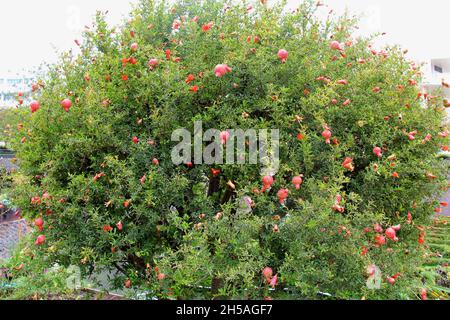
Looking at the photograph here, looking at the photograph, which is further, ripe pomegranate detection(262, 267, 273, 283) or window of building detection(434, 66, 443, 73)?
window of building detection(434, 66, 443, 73)

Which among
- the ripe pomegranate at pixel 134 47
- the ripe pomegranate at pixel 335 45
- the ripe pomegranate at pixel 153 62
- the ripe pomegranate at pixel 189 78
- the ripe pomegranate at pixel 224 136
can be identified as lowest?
the ripe pomegranate at pixel 224 136

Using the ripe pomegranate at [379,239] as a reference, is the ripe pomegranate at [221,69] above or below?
above

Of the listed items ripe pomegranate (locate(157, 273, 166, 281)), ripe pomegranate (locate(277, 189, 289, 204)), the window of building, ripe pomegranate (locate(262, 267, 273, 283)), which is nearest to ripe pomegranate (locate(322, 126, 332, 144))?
ripe pomegranate (locate(277, 189, 289, 204))

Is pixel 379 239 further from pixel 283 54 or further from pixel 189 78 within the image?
pixel 189 78

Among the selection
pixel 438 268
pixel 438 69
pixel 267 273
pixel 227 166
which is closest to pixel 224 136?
pixel 227 166

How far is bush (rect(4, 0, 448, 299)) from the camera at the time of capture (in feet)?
7.35

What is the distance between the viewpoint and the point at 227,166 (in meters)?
2.48

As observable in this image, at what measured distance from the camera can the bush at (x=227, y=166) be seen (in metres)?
2.24

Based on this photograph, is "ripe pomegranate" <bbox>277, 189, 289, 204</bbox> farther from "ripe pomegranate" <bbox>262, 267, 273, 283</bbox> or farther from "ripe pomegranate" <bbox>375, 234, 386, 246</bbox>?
"ripe pomegranate" <bbox>375, 234, 386, 246</bbox>

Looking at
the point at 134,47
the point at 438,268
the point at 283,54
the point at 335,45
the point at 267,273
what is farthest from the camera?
the point at 438,268

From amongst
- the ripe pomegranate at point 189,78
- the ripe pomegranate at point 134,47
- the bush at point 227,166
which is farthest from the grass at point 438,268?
the ripe pomegranate at point 134,47

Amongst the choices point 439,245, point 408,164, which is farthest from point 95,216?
point 439,245

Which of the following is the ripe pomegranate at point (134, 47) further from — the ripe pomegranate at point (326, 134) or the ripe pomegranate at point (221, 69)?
the ripe pomegranate at point (326, 134)
